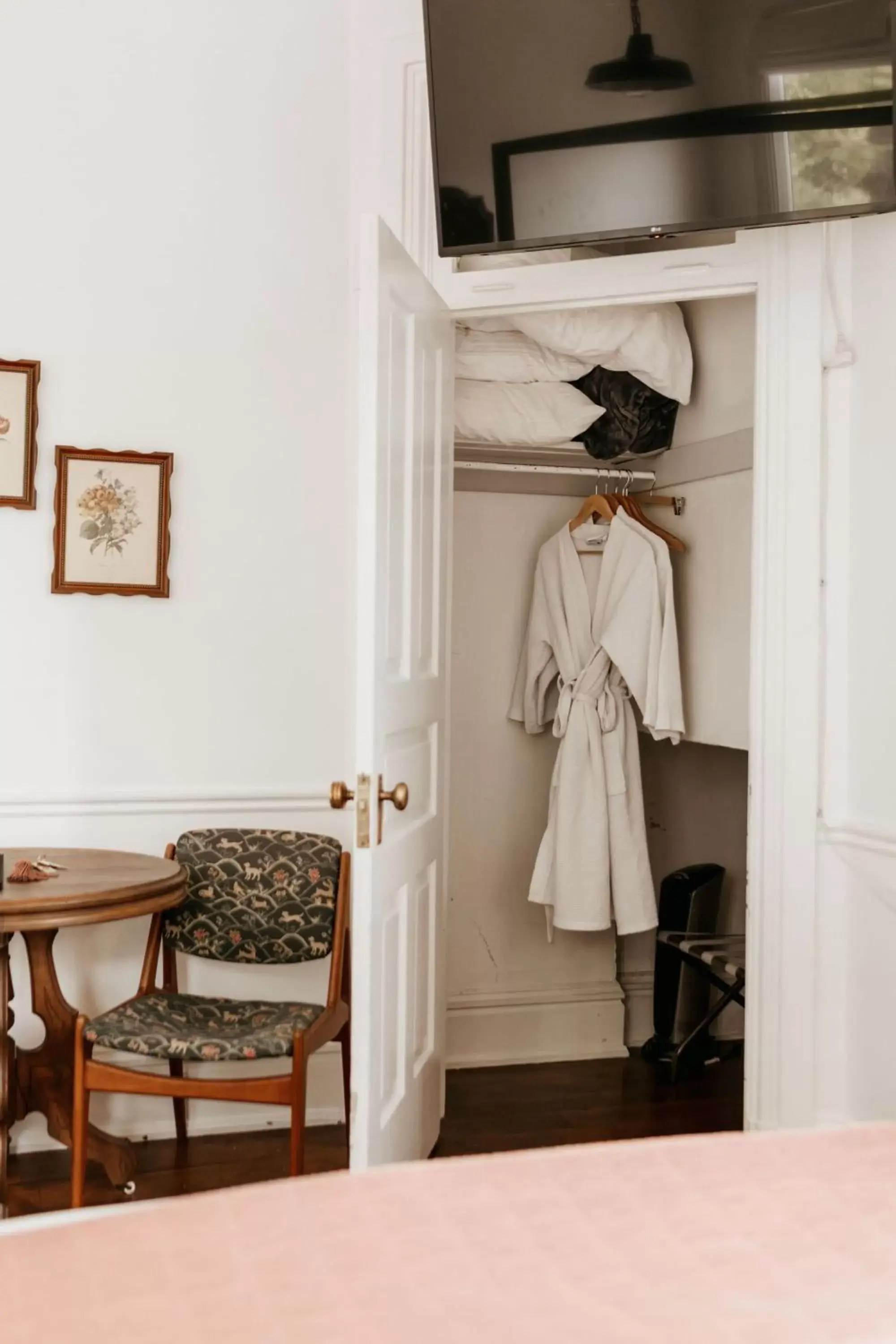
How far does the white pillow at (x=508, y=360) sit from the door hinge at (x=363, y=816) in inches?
67.2

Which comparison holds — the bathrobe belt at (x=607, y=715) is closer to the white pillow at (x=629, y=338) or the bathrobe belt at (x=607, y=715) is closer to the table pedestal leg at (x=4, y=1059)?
the white pillow at (x=629, y=338)

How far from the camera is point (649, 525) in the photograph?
3.67 metres

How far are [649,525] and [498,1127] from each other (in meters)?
1.83

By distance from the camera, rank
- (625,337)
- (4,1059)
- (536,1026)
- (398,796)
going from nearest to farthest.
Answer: (398,796), (4,1059), (625,337), (536,1026)

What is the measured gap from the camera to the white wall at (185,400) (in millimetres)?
3117

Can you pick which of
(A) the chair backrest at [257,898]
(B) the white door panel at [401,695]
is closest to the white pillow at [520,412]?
(B) the white door panel at [401,695]

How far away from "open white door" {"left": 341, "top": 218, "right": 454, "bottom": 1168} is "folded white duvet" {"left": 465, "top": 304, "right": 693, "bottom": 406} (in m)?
0.41

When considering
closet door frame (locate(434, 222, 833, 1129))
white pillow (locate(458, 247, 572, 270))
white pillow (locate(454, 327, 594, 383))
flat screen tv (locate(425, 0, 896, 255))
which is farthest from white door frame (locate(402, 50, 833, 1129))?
white pillow (locate(454, 327, 594, 383))

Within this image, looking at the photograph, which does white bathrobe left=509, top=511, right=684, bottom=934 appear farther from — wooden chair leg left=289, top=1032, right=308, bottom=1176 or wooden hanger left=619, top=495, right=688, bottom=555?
wooden chair leg left=289, top=1032, right=308, bottom=1176

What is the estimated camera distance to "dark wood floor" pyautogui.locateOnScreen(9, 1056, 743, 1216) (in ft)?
9.53

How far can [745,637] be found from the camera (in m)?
3.34

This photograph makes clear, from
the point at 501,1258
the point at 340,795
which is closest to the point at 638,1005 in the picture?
the point at 340,795

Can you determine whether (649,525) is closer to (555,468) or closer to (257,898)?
(555,468)

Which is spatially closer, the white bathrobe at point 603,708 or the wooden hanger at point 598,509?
the white bathrobe at point 603,708
